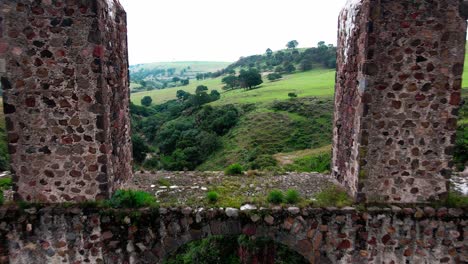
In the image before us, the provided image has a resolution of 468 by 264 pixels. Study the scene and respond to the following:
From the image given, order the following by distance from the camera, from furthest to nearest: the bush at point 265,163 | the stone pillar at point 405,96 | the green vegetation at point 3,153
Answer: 1. the bush at point 265,163
2. the green vegetation at point 3,153
3. the stone pillar at point 405,96

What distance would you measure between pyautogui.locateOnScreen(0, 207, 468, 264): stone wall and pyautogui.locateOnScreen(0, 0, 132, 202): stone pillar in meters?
0.58

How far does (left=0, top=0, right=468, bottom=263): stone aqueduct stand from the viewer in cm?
613

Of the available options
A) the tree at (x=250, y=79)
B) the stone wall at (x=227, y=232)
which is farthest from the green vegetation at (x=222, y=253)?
the tree at (x=250, y=79)

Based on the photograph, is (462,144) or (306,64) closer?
(462,144)

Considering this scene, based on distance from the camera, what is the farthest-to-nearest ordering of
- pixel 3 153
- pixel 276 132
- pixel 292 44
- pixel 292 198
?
pixel 292 44 → pixel 276 132 → pixel 3 153 → pixel 292 198

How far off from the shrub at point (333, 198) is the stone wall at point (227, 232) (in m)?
0.19

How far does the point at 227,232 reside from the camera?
257 inches

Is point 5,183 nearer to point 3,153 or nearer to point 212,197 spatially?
point 212,197

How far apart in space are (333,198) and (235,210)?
195 centimetres

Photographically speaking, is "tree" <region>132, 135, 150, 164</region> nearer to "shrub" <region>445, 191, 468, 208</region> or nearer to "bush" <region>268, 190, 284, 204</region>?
"bush" <region>268, 190, 284, 204</region>

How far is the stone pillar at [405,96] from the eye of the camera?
6.16 m

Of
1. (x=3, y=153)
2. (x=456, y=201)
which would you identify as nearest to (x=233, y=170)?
(x=456, y=201)

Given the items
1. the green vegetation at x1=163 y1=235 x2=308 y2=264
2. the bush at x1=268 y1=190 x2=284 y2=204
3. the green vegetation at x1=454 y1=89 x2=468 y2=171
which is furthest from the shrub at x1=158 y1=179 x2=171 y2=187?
the green vegetation at x1=454 y1=89 x2=468 y2=171

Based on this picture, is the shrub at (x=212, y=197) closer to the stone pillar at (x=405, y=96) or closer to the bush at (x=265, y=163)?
the stone pillar at (x=405, y=96)
